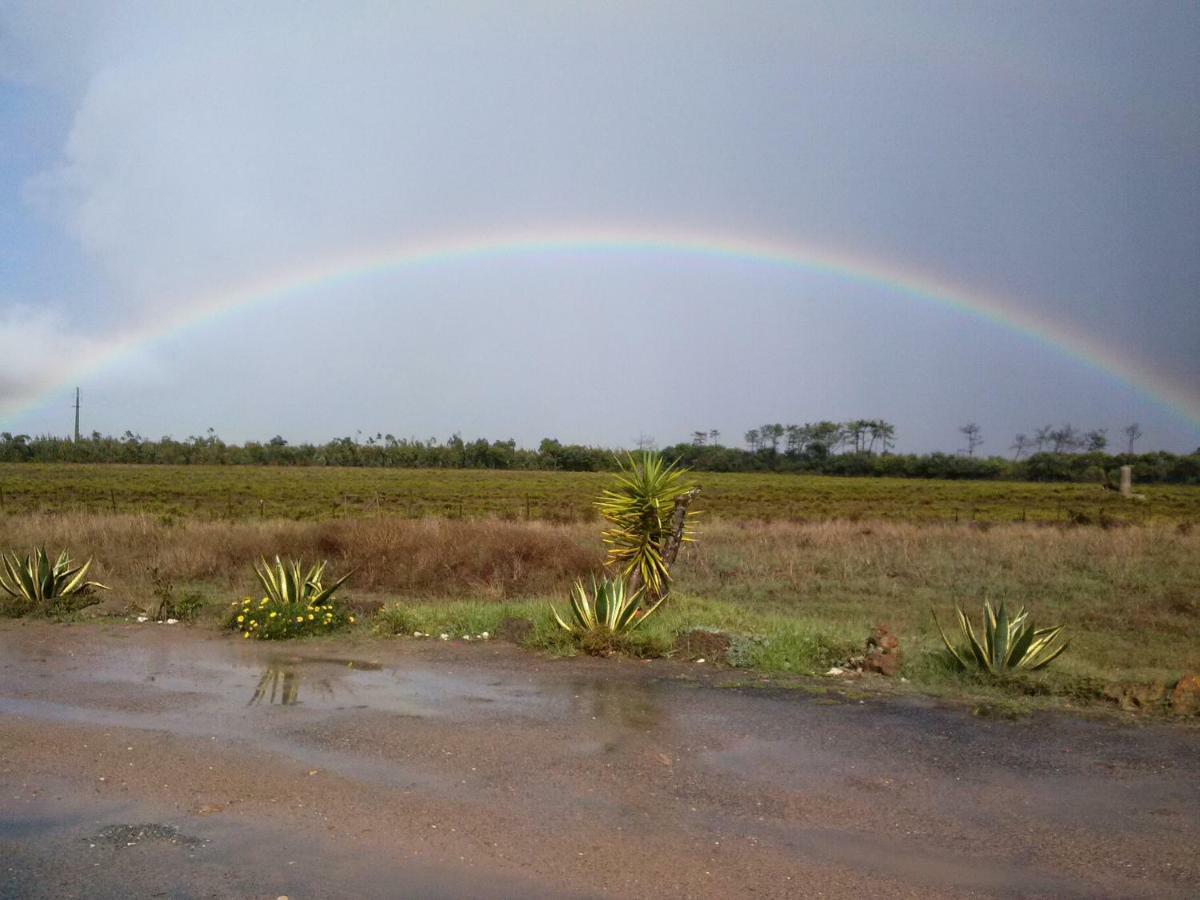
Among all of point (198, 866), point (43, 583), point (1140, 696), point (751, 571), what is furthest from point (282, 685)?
point (751, 571)

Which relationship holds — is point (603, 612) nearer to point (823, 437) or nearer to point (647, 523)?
point (647, 523)

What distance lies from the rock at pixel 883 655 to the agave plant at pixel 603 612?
2904mm

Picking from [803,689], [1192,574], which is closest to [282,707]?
[803,689]

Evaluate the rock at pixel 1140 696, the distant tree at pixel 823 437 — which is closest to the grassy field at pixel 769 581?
the rock at pixel 1140 696

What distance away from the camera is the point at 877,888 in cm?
540

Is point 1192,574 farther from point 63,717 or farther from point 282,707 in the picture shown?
point 63,717

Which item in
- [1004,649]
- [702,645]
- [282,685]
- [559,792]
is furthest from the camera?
[702,645]

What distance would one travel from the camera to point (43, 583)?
1522 centimetres

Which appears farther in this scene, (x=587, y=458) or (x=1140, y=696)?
(x=587, y=458)

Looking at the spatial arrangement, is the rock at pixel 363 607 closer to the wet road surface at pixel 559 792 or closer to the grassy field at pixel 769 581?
the grassy field at pixel 769 581

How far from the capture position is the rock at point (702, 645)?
12.0 meters

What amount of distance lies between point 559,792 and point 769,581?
14.8m

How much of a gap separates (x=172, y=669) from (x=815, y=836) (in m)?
7.59

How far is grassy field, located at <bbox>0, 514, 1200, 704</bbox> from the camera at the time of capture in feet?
40.7
